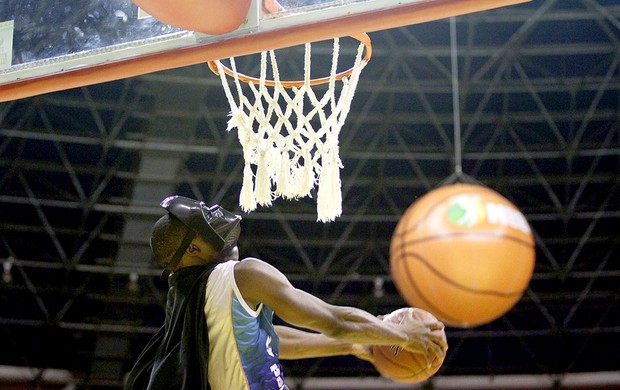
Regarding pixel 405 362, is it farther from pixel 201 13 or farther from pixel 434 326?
pixel 201 13

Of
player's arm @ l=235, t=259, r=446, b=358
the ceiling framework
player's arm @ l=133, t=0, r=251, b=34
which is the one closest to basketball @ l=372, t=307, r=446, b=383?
player's arm @ l=235, t=259, r=446, b=358

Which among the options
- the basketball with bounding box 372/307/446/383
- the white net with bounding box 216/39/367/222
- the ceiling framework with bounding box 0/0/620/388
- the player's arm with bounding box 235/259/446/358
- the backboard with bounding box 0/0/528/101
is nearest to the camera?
the player's arm with bounding box 235/259/446/358

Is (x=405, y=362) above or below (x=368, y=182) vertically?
above

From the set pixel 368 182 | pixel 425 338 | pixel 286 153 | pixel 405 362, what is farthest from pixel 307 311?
pixel 368 182

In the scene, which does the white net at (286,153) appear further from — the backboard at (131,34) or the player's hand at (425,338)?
the player's hand at (425,338)

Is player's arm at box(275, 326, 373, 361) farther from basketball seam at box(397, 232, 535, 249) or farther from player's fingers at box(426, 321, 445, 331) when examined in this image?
basketball seam at box(397, 232, 535, 249)

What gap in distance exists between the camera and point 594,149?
9.80m

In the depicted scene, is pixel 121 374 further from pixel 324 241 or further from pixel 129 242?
pixel 324 241

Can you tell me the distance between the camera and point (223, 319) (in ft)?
7.78

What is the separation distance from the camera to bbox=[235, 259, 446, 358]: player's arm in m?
2.31

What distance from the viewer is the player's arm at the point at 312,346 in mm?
2777

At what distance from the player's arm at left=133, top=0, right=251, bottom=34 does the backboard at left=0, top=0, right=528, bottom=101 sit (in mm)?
37

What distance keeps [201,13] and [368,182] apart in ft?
24.3

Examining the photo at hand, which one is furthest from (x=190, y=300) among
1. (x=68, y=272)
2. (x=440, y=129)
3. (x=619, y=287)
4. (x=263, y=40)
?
(x=619, y=287)
